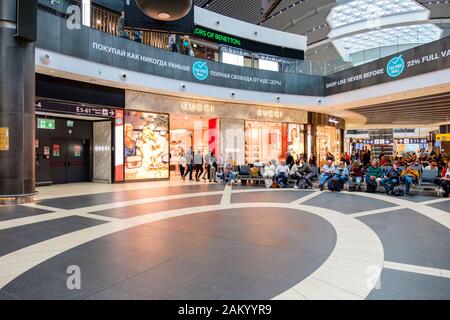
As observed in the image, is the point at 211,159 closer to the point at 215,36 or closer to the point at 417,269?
the point at 215,36

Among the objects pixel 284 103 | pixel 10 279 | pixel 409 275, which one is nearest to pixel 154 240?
pixel 10 279

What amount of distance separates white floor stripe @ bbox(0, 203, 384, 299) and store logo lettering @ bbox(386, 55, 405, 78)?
12.1m

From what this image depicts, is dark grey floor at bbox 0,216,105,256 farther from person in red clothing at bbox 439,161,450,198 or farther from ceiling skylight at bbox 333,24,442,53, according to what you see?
ceiling skylight at bbox 333,24,442,53

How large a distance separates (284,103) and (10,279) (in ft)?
59.9

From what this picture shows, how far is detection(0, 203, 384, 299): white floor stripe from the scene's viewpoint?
3191mm

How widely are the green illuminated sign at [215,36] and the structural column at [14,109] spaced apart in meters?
11.8

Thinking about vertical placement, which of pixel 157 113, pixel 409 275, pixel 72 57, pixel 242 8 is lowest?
pixel 409 275

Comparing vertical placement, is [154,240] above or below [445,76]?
below

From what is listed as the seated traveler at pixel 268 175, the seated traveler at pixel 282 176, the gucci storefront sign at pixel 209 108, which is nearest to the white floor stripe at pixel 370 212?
the seated traveler at pixel 282 176

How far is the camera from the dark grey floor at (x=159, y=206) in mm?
7402

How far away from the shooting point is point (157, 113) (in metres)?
16.7

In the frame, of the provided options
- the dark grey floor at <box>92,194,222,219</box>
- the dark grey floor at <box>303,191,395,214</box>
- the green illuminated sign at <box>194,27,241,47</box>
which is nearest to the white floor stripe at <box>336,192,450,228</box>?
the dark grey floor at <box>303,191,395,214</box>
